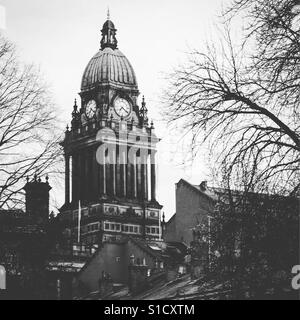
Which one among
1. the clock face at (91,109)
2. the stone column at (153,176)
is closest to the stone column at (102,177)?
the stone column at (153,176)

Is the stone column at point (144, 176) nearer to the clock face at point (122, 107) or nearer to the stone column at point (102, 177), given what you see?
the stone column at point (102, 177)

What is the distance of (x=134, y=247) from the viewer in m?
82.7

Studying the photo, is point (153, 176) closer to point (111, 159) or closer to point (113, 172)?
point (113, 172)

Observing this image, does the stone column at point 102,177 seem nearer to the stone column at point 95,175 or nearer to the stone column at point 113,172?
the stone column at point 95,175

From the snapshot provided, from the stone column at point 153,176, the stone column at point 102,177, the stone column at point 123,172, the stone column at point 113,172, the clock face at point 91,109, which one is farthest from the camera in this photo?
the clock face at point 91,109

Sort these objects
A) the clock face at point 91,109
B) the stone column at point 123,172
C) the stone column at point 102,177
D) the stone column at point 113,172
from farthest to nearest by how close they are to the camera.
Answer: the clock face at point 91,109 → the stone column at point 102,177 → the stone column at point 113,172 → the stone column at point 123,172

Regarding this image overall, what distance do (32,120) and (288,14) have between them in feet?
37.0

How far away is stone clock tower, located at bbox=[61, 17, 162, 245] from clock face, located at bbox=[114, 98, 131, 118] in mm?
31

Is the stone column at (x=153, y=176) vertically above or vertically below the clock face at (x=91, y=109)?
below

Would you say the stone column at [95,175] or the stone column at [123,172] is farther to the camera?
the stone column at [95,175]

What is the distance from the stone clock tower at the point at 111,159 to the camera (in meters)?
100

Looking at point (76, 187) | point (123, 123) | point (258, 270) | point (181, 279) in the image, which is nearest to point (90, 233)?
point (76, 187)

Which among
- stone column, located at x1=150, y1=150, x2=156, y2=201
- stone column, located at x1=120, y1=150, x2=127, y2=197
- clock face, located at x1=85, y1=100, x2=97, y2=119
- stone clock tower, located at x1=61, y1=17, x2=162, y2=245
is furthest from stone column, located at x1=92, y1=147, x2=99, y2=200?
clock face, located at x1=85, y1=100, x2=97, y2=119

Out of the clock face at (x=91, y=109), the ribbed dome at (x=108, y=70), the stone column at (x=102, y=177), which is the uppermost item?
the ribbed dome at (x=108, y=70)
